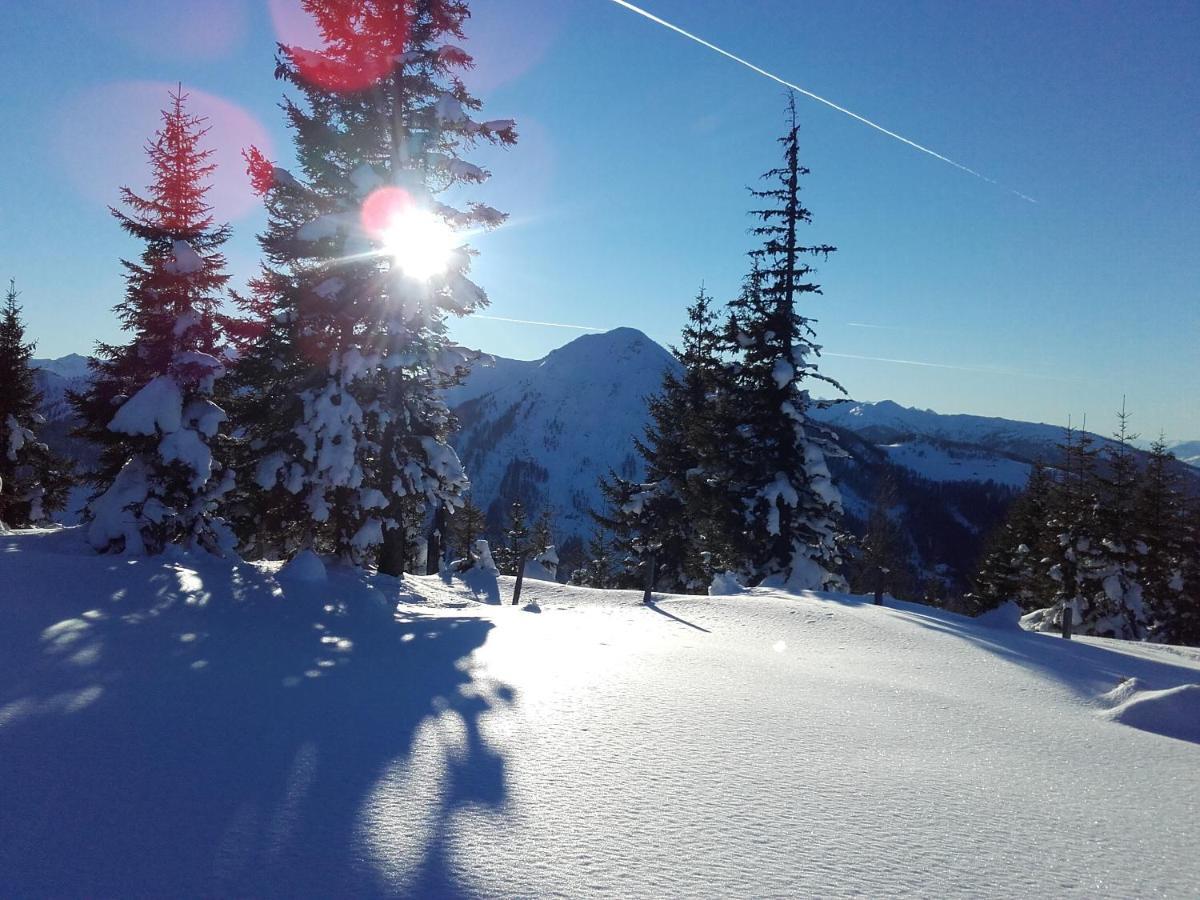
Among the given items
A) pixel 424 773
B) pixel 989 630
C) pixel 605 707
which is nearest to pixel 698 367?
pixel 989 630

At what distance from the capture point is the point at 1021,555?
119 ft

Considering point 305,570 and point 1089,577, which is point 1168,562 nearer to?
point 1089,577

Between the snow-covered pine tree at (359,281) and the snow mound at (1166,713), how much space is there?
12.4 metres

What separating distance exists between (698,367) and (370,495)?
674 inches

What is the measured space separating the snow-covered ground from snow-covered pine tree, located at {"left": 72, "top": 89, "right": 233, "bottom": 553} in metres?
3.49

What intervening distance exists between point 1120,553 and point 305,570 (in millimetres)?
33128

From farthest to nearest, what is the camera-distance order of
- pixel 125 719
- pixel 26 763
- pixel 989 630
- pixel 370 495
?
pixel 370 495 < pixel 989 630 < pixel 125 719 < pixel 26 763

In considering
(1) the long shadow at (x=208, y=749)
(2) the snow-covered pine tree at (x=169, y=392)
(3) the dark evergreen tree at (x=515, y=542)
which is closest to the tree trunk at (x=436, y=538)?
(2) the snow-covered pine tree at (x=169, y=392)

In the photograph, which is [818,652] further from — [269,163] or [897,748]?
[269,163]

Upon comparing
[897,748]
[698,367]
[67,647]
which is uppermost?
[698,367]

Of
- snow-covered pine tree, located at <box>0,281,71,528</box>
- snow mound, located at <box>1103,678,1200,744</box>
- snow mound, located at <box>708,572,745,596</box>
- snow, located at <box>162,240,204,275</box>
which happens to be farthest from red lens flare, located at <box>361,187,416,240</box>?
snow-covered pine tree, located at <box>0,281,71,528</box>

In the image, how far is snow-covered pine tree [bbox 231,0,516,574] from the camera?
13.3 metres

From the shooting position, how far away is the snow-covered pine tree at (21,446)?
75.2ft

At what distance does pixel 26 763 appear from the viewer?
3.43 m
